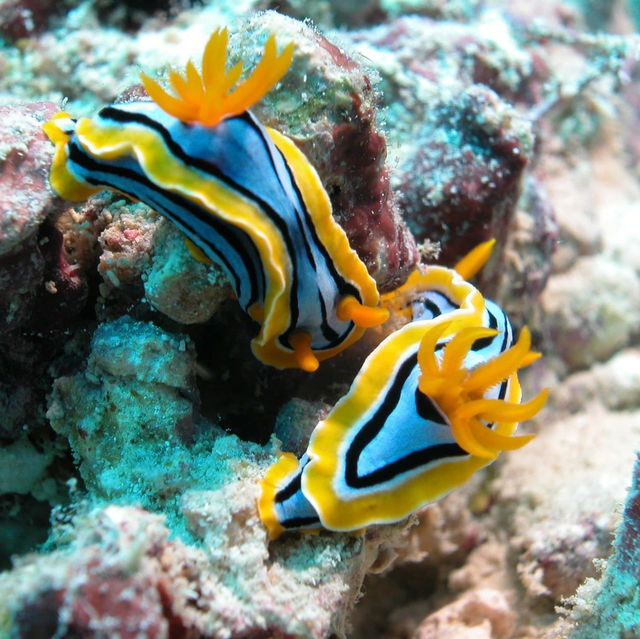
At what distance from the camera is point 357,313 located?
2.88m

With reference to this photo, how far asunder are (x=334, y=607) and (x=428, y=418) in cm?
94

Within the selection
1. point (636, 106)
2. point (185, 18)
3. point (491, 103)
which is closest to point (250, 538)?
point (491, 103)

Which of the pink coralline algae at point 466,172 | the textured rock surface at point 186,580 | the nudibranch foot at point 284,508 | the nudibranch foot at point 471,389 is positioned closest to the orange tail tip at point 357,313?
the nudibranch foot at point 471,389

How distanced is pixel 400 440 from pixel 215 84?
5.75 ft

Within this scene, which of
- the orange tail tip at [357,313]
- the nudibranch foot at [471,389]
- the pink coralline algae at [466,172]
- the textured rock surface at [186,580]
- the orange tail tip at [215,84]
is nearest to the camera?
the textured rock surface at [186,580]

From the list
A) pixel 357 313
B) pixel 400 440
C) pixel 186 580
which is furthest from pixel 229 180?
pixel 186 580

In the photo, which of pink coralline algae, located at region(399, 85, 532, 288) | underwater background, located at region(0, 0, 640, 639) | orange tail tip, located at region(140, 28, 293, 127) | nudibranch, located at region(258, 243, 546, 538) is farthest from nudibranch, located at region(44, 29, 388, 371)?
pink coralline algae, located at region(399, 85, 532, 288)

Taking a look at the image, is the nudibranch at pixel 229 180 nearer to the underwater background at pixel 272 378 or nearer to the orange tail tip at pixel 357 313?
the orange tail tip at pixel 357 313

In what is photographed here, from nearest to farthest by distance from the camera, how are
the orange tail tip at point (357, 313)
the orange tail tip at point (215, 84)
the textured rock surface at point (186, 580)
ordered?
the textured rock surface at point (186, 580) < the orange tail tip at point (215, 84) < the orange tail tip at point (357, 313)

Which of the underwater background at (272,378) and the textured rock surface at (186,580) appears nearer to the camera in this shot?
the textured rock surface at (186,580)

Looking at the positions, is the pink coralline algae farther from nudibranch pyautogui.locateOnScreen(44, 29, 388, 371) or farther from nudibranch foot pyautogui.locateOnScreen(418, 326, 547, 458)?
nudibranch foot pyautogui.locateOnScreen(418, 326, 547, 458)

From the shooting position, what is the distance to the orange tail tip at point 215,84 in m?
2.36

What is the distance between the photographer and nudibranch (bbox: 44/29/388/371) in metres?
2.41

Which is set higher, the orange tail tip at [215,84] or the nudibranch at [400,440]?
the orange tail tip at [215,84]
